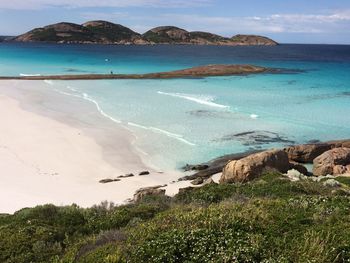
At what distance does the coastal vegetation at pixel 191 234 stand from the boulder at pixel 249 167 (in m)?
8.76

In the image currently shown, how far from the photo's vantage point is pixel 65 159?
2461 centimetres

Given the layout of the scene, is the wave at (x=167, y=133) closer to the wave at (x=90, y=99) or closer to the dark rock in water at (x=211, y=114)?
the wave at (x=90, y=99)

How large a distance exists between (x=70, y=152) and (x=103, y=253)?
1929 cm

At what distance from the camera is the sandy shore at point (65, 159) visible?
19.1 m

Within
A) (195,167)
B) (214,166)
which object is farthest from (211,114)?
(195,167)

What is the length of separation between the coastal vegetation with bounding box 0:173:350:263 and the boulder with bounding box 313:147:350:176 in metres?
11.4

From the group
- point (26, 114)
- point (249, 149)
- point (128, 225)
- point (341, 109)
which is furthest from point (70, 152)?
point (341, 109)

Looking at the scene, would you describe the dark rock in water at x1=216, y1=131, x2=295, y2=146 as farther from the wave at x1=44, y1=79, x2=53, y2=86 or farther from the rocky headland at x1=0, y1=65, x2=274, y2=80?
the rocky headland at x1=0, y1=65, x2=274, y2=80

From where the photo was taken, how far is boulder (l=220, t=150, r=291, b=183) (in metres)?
19.8

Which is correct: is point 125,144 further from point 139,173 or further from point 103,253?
point 103,253

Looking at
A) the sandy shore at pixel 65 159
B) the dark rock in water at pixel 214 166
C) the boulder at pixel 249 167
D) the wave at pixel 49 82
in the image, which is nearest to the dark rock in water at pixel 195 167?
the dark rock in water at pixel 214 166

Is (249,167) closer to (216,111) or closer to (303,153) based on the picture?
(303,153)

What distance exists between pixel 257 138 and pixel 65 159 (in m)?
13.5

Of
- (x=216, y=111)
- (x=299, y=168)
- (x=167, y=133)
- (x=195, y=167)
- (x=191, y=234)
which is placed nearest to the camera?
(x=191, y=234)
